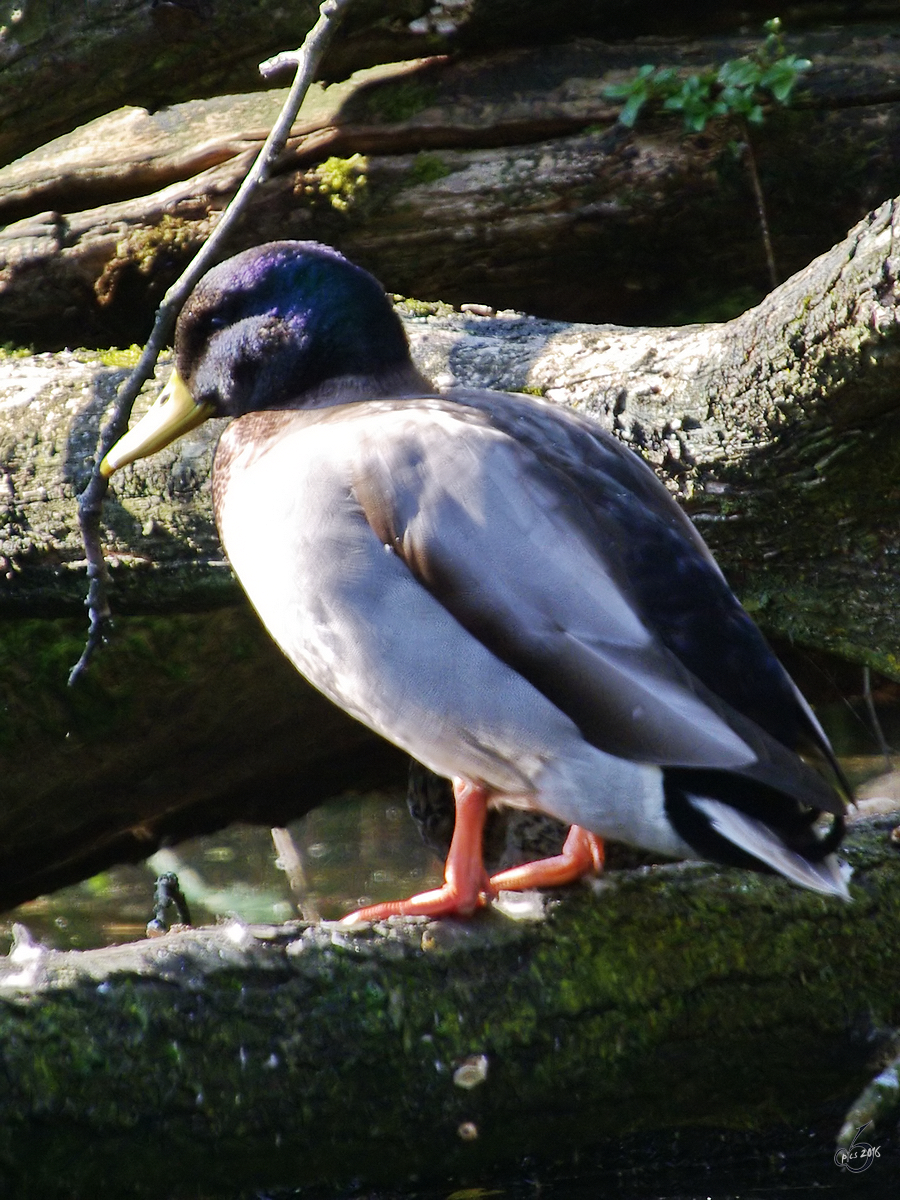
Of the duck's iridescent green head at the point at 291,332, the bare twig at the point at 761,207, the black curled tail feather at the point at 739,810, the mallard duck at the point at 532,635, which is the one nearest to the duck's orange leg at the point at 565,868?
the mallard duck at the point at 532,635

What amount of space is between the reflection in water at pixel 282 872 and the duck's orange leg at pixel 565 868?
177cm

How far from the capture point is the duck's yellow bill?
8.14ft

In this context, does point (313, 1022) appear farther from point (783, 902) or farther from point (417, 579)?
point (783, 902)

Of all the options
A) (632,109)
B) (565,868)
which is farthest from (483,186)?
(565,868)

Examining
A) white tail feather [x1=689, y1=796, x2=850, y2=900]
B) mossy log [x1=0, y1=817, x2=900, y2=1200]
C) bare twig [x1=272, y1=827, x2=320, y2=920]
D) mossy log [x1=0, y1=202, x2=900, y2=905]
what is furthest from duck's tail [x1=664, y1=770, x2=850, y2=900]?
bare twig [x1=272, y1=827, x2=320, y2=920]

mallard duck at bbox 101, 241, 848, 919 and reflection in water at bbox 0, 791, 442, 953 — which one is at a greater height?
mallard duck at bbox 101, 241, 848, 919

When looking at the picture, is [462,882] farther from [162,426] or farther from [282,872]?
[282,872]

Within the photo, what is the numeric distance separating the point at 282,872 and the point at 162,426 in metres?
2.67

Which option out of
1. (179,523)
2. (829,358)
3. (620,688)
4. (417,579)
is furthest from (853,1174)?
(179,523)

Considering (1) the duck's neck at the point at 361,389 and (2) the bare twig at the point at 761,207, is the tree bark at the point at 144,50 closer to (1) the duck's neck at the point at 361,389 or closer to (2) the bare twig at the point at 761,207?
(2) the bare twig at the point at 761,207

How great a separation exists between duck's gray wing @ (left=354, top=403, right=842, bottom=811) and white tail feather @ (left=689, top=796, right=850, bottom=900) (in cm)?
9

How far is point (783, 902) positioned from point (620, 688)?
61 cm

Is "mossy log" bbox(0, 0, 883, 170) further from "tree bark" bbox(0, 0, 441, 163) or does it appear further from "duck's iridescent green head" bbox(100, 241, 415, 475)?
"duck's iridescent green head" bbox(100, 241, 415, 475)

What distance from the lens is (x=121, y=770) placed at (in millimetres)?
3455
